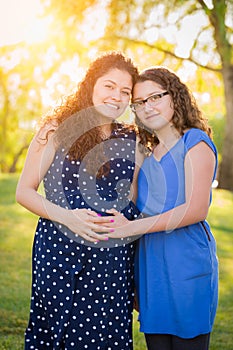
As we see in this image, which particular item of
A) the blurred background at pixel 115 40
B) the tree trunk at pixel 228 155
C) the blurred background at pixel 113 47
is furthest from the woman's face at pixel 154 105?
the tree trunk at pixel 228 155

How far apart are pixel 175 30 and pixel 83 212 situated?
36.3ft

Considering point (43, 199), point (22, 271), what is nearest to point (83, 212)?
point (43, 199)

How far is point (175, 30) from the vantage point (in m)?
13.2

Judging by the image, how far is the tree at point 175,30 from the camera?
12445 mm

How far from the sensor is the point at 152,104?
2848mm

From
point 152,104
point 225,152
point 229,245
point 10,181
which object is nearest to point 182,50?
point 225,152

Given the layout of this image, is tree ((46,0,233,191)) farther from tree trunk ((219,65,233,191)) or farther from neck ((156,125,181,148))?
neck ((156,125,181,148))

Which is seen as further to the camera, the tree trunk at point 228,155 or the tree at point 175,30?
the tree trunk at point 228,155

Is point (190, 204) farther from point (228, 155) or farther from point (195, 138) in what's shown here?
point (228, 155)

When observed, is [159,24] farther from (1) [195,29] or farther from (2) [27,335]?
(2) [27,335]

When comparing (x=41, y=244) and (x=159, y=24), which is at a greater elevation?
(x=159, y=24)

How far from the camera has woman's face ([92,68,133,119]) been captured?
2.84 meters

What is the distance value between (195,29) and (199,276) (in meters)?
11.4

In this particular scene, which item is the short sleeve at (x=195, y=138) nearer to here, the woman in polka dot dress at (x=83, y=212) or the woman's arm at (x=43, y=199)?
the woman in polka dot dress at (x=83, y=212)
